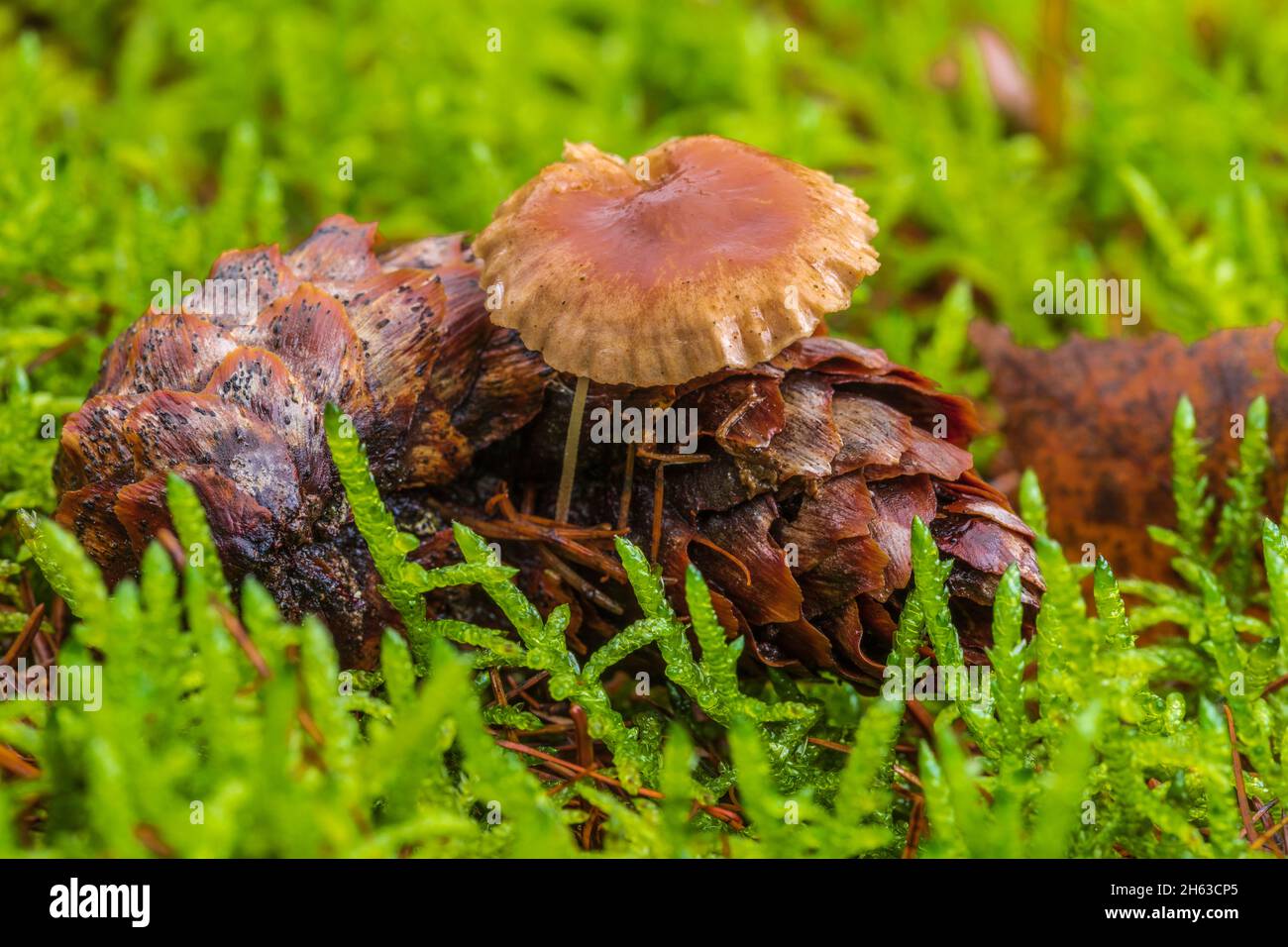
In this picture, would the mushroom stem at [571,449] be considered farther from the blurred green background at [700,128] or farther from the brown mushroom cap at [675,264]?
the blurred green background at [700,128]

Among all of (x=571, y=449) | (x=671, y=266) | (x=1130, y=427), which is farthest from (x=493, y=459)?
(x=1130, y=427)

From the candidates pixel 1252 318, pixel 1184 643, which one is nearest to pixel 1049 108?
pixel 1252 318

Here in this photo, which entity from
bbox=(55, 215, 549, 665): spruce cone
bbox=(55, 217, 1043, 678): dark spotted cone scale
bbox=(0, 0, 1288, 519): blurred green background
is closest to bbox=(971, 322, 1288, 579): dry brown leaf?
bbox=(0, 0, 1288, 519): blurred green background

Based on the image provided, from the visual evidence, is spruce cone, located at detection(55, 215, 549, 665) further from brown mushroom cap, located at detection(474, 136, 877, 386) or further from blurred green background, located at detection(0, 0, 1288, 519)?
blurred green background, located at detection(0, 0, 1288, 519)

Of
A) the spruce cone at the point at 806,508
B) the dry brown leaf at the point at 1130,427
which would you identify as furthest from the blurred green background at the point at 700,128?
the spruce cone at the point at 806,508
